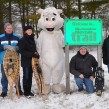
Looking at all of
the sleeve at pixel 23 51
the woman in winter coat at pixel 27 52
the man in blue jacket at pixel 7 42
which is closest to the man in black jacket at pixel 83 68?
the woman in winter coat at pixel 27 52

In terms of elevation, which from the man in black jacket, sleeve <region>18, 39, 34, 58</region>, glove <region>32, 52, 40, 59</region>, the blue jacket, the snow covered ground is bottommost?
the snow covered ground

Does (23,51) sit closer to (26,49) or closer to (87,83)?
(26,49)

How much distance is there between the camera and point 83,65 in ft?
22.2

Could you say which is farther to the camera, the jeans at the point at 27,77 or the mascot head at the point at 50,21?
the mascot head at the point at 50,21

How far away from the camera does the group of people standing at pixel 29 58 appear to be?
6.62 m

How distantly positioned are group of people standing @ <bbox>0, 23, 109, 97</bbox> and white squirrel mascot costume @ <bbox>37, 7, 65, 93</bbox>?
320 mm

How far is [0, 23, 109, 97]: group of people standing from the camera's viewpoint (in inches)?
261

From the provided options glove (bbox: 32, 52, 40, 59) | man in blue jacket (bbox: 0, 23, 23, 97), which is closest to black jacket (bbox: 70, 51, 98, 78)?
glove (bbox: 32, 52, 40, 59)

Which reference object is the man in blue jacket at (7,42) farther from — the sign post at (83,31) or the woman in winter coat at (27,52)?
the sign post at (83,31)

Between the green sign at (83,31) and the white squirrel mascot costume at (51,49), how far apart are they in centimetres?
44

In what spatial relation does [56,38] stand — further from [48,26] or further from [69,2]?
[69,2]

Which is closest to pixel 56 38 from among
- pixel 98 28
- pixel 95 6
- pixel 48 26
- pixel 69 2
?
pixel 48 26

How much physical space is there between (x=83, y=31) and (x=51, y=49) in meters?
0.90

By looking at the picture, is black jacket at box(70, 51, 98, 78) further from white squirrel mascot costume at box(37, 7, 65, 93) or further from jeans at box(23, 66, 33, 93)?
jeans at box(23, 66, 33, 93)
